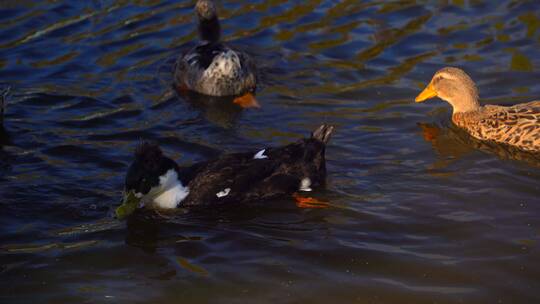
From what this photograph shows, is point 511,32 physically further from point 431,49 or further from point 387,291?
point 387,291

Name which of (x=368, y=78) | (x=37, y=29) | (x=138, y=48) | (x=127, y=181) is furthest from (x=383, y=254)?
(x=37, y=29)

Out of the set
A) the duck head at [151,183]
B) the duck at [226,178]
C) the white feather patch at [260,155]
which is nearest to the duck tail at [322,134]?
the duck at [226,178]

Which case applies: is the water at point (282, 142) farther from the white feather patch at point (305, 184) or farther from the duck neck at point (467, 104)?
the duck neck at point (467, 104)

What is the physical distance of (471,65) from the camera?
440 inches

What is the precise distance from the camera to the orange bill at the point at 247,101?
1078cm

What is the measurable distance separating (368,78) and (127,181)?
4437 mm

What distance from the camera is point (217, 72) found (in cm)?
1130

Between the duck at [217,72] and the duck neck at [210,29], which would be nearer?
→ the duck at [217,72]

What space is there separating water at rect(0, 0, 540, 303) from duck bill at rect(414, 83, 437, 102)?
0.57 ft

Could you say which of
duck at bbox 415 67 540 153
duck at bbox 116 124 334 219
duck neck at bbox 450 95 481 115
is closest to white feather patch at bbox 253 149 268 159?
duck at bbox 116 124 334 219

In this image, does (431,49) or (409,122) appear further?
(431,49)

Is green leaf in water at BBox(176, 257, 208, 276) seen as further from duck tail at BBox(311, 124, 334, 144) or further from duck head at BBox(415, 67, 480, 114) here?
duck head at BBox(415, 67, 480, 114)

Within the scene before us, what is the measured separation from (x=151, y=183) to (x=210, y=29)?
4.54 metres

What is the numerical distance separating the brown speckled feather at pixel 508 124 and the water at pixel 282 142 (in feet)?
0.56
